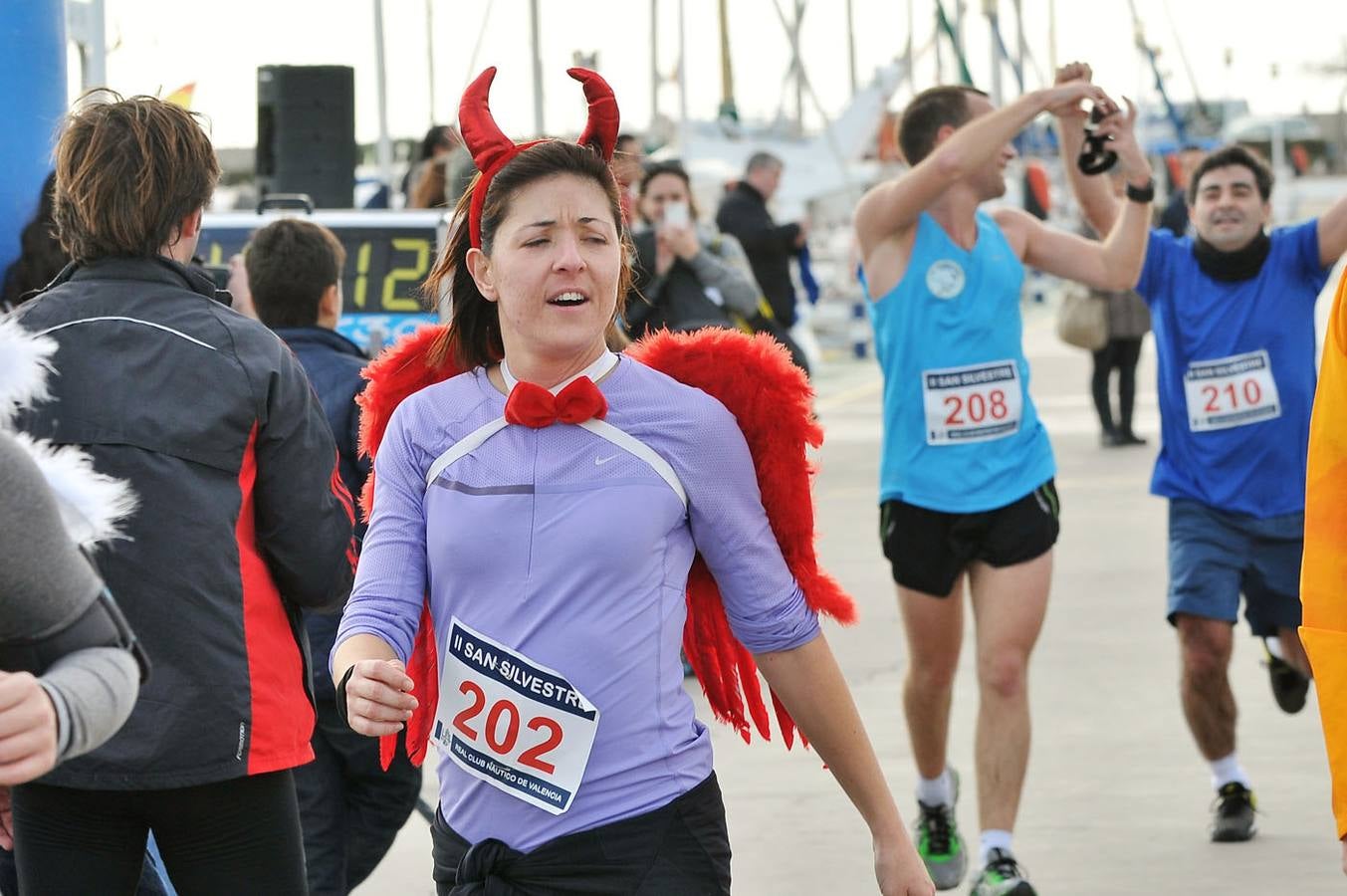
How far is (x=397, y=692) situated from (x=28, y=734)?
2.52 feet

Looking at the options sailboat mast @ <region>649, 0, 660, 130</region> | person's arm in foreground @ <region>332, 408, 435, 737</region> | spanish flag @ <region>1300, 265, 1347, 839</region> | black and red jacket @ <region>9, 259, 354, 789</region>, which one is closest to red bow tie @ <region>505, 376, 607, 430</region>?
person's arm in foreground @ <region>332, 408, 435, 737</region>

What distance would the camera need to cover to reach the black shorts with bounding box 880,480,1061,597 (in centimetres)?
572

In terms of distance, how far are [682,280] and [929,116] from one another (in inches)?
111

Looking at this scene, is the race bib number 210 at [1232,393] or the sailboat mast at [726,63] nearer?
the race bib number 210 at [1232,393]

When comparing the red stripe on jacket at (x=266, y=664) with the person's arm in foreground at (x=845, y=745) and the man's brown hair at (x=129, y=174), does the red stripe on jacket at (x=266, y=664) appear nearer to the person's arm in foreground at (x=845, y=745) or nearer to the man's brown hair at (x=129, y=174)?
the man's brown hair at (x=129, y=174)

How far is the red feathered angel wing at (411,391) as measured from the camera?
130 inches

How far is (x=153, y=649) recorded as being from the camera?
136 inches

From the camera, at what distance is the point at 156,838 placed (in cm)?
357

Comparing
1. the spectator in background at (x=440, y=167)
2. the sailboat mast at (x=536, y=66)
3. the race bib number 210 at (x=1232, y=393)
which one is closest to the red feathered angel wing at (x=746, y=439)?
the race bib number 210 at (x=1232, y=393)

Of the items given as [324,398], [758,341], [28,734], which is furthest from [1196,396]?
[28,734]

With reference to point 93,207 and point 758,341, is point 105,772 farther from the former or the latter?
point 758,341

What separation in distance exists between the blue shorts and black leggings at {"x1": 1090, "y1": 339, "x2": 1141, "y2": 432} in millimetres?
9105

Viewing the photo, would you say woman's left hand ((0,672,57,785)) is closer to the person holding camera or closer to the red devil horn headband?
the red devil horn headband

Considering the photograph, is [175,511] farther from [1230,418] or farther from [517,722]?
[1230,418]
